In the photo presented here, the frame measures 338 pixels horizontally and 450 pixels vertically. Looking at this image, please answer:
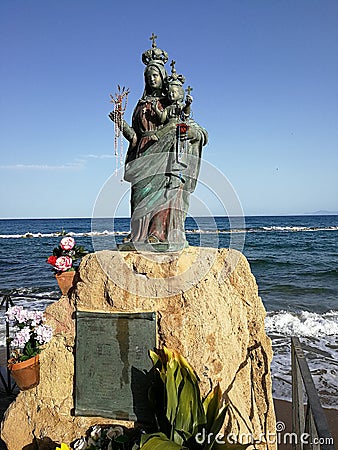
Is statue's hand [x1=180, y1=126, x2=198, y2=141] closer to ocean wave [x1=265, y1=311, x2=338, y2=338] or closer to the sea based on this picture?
the sea

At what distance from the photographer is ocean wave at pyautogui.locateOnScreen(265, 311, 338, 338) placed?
32.9 feet

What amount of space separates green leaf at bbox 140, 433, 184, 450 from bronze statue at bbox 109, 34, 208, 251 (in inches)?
65.4

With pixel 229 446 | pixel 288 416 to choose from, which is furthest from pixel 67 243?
pixel 288 416

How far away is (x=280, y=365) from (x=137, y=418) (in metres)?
5.05

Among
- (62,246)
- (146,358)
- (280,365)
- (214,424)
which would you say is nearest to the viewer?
(214,424)

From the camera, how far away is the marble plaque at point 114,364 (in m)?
3.50

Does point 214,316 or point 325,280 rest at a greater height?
point 214,316

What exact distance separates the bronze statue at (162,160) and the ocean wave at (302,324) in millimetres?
6987

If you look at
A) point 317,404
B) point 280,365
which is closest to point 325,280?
point 280,365

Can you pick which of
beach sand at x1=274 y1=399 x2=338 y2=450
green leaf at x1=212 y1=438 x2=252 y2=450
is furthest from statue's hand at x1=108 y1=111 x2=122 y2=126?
beach sand at x1=274 y1=399 x2=338 y2=450

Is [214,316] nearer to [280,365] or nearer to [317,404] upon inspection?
[317,404]

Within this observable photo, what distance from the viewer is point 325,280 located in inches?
713

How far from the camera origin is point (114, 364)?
3574 mm

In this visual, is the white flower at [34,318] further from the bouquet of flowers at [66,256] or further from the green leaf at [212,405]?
the green leaf at [212,405]
